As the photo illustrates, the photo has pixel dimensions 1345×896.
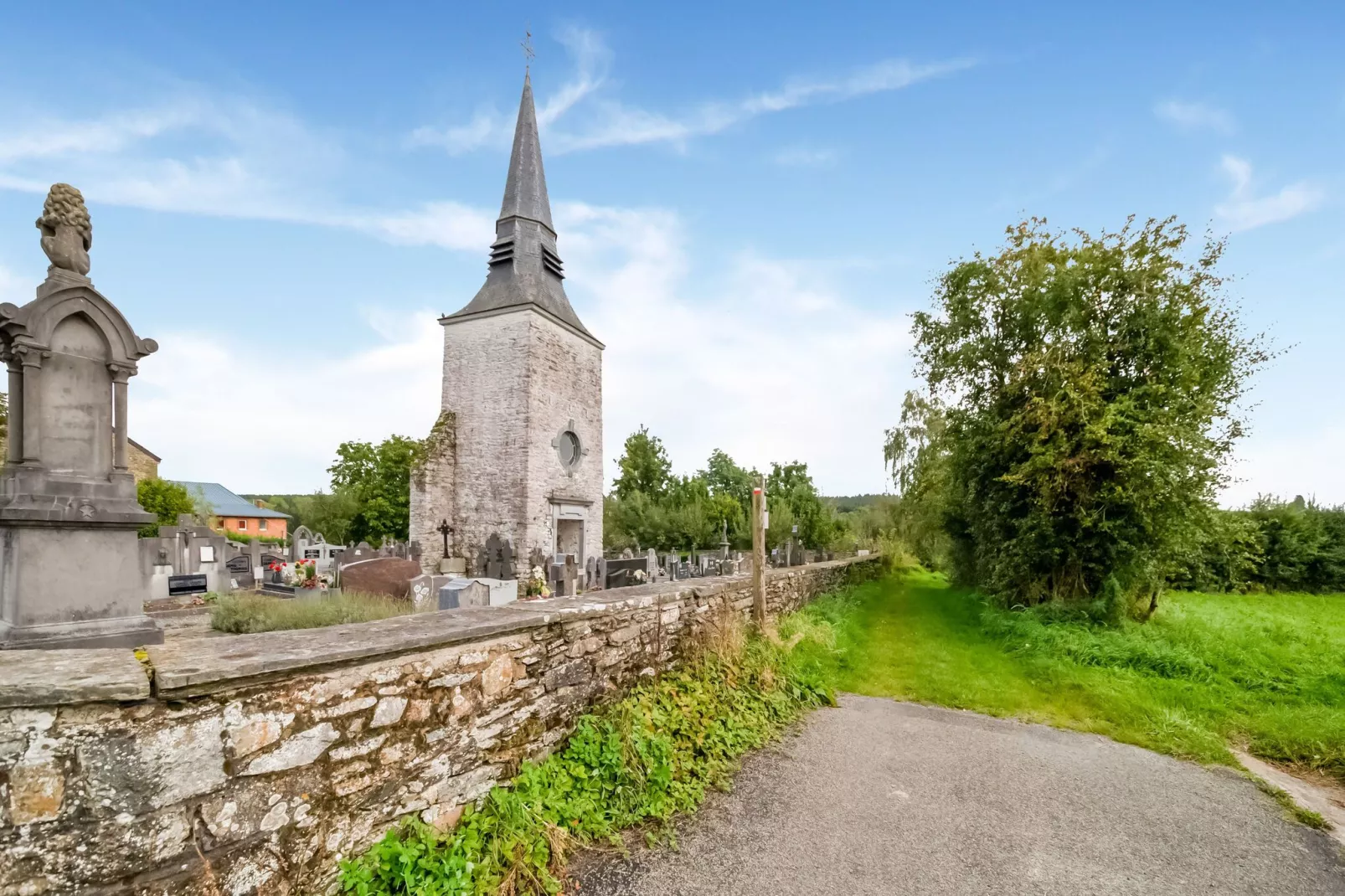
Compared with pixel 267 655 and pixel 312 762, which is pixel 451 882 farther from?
pixel 267 655

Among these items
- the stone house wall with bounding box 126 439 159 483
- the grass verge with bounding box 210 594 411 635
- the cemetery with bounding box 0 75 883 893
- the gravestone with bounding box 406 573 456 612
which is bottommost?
the gravestone with bounding box 406 573 456 612

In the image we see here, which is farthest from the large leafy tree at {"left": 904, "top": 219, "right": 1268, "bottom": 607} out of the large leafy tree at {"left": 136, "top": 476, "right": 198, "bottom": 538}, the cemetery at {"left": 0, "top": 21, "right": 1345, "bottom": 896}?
the large leafy tree at {"left": 136, "top": 476, "right": 198, "bottom": 538}

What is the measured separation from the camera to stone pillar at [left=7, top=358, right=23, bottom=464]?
12.5 ft

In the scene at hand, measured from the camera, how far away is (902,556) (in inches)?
971

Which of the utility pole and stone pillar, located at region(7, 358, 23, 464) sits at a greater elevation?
stone pillar, located at region(7, 358, 23, 464)

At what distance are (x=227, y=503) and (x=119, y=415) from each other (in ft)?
183

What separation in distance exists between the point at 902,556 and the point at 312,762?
2516 centimetres

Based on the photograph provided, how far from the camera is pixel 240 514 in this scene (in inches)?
1857

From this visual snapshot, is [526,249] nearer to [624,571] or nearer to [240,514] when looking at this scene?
[624,571]

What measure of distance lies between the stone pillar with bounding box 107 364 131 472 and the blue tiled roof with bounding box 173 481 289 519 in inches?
2028

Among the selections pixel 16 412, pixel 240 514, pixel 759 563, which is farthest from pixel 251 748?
pixel 240 514

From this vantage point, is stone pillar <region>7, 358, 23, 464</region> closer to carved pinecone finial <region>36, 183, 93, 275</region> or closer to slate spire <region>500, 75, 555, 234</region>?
carved pinecone finial <region>36, 183, 93, 275</region>

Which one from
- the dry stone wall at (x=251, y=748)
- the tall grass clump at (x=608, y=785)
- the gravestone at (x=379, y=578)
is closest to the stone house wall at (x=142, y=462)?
the gravestone at (x=379, y=578)

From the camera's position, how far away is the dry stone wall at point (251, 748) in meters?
1.88
